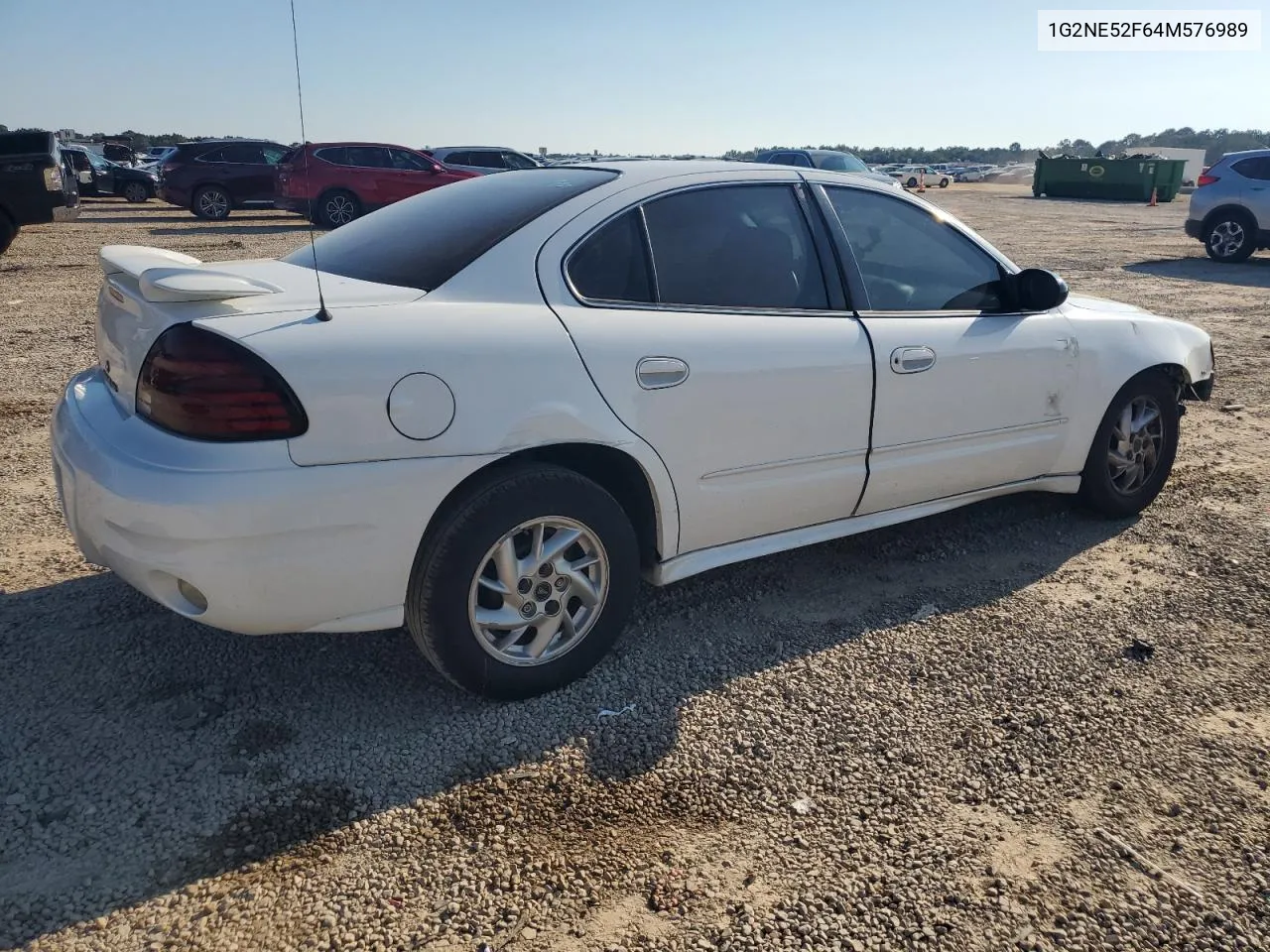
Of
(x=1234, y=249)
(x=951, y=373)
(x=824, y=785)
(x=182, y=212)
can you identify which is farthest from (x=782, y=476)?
(x=182, y=212)

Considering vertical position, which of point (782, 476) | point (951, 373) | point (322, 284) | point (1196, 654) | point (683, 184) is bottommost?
point (1196, 654)

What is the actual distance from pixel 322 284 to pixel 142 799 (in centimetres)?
153

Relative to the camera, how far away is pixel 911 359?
3.62m

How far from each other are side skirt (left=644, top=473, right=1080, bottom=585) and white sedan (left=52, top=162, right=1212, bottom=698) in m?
0.01

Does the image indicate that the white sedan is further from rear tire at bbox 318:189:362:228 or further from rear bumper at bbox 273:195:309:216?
rear tire at bbox 318:189:362:228

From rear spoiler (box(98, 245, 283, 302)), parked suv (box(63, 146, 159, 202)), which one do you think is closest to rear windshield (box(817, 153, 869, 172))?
parked suv (box(63, 146, 159, 202))

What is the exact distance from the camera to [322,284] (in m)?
3.00

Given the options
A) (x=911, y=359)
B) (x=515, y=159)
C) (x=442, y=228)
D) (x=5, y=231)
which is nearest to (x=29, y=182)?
(x=5, y=231)

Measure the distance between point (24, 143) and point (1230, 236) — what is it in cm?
1718

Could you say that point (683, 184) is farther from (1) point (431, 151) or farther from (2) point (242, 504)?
(1) point (431, 151)

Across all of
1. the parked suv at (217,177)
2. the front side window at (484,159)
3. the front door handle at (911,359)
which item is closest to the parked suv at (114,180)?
the parked suv at (217,177)

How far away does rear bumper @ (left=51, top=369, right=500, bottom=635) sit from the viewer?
2475mm

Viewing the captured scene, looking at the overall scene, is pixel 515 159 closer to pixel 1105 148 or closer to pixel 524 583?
pixel 524 583

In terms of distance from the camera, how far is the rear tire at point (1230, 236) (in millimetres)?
14992
